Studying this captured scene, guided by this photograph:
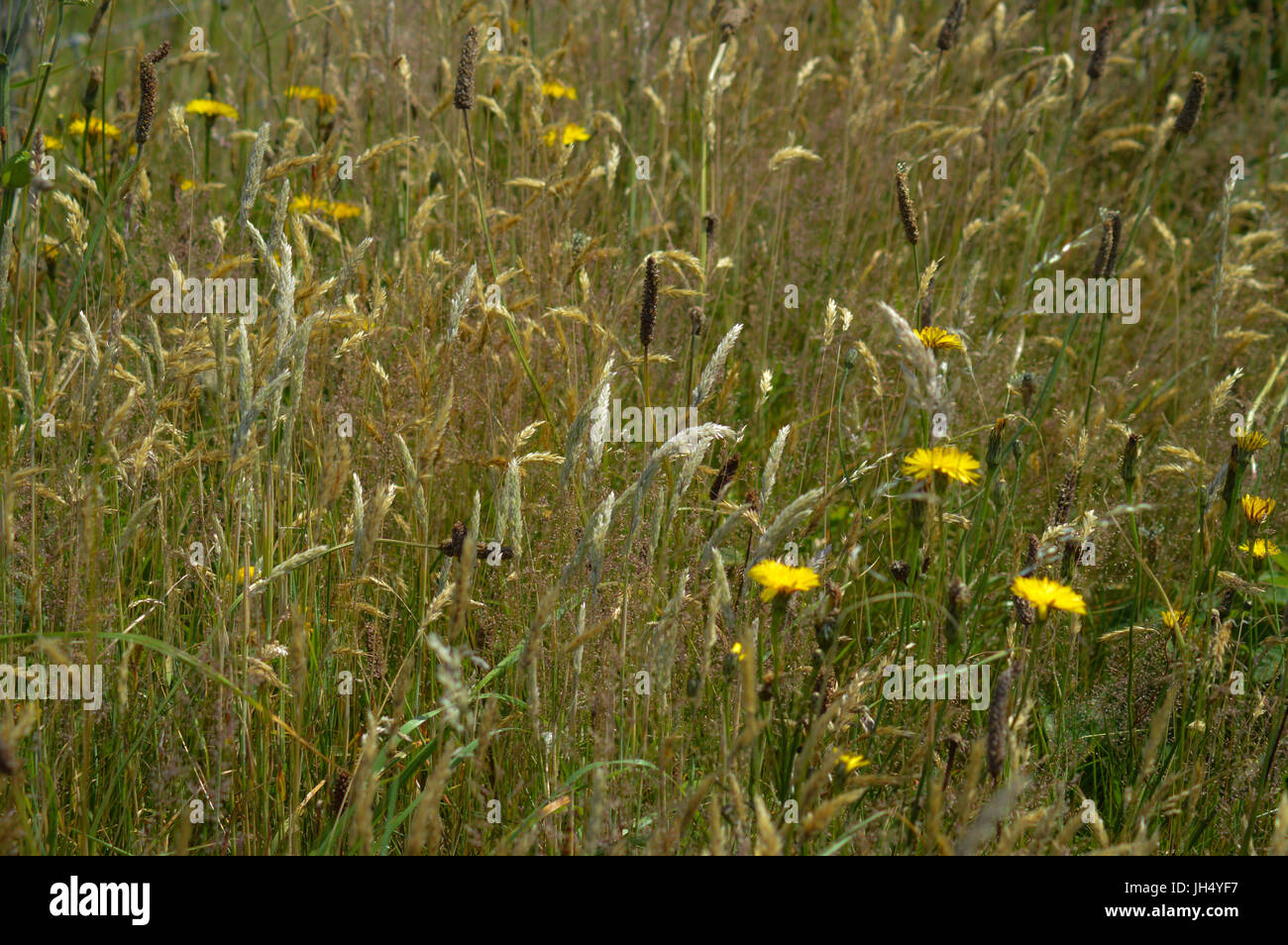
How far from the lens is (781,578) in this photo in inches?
55.7

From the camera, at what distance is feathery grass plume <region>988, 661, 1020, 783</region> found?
118 cm

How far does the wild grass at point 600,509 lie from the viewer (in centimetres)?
137

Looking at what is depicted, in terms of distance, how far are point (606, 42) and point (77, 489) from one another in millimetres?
2616

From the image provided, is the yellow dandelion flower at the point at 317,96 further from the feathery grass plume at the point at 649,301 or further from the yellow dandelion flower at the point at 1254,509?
the yellow dandelion flower at the point at 1254,509

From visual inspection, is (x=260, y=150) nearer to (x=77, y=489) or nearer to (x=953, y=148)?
(x=77, y=489)

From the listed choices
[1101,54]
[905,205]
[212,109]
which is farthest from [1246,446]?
[212,109]

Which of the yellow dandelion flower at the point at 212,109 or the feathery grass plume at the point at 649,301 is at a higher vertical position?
the yellow dandelion flower at the point at 212,109

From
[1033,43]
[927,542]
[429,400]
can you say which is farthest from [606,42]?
[927,542]

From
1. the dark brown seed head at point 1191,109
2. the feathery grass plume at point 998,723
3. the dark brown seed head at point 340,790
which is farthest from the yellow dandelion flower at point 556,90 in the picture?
the feathery grass plume at point 998,723

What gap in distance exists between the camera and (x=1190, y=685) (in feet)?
5.73

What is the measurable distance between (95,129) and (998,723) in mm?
2632

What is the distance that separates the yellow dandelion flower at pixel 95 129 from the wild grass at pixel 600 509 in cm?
3

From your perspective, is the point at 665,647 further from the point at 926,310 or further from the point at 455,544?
the point at 926,310
